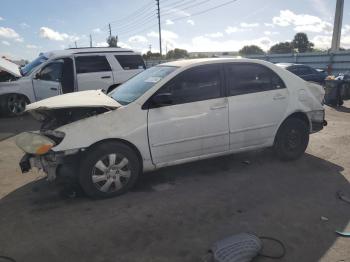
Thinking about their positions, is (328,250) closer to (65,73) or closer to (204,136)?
(204,136)

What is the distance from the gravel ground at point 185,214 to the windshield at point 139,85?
124cm

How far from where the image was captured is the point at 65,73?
9789 mm

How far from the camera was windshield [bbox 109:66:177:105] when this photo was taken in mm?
4750

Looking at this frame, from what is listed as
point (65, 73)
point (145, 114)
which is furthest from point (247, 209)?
point (65, 73)

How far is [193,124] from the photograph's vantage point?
4.75m

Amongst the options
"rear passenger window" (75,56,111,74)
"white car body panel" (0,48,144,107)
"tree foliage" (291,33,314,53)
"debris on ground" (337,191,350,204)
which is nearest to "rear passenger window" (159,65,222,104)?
"debris on ground" (337,191,350,204)

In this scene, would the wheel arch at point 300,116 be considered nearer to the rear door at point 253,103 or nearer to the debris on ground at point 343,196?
the rear door at point 253,103

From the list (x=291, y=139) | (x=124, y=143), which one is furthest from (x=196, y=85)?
(x=291, y=139)

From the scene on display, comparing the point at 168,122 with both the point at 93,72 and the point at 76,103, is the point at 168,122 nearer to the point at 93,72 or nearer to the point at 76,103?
the point at 76,103

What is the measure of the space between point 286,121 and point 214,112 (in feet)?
4.67

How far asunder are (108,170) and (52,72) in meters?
6.69

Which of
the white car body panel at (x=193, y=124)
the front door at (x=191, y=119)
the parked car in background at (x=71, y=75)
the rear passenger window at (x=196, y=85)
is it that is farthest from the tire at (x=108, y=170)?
the parked car in background at (x=71, y=75)

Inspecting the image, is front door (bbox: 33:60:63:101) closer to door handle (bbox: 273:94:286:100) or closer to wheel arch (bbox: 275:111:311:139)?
door handle (bbox: 273:94:286:100)

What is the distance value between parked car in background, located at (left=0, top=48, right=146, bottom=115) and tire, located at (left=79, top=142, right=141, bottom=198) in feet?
17.5
